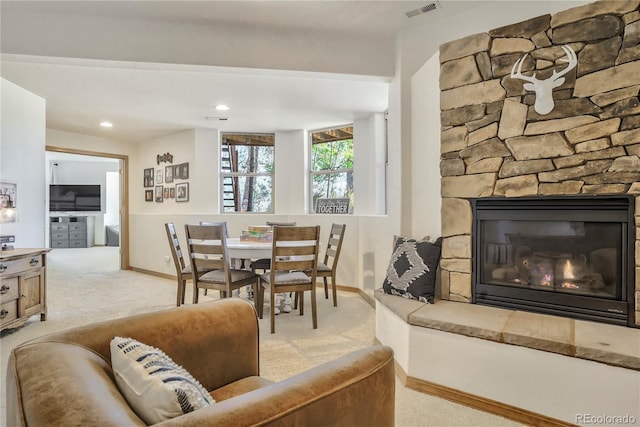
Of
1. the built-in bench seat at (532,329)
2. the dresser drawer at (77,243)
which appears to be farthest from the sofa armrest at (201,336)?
the dresser drawer at (77,243)

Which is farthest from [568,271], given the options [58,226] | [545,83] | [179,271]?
[58,226]

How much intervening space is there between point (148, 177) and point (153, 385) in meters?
6.07

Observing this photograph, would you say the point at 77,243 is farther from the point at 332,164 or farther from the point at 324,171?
the point at 332,164

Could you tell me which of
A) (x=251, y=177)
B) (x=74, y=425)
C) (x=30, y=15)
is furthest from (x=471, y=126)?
(x=251, y=177)

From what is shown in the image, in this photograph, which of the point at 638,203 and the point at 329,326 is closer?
the point at 638,203

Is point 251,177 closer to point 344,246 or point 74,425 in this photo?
point 344,246

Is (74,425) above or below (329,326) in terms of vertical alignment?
above

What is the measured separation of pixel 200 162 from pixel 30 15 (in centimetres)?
308

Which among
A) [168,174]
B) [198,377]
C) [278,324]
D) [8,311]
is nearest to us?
[198,377]

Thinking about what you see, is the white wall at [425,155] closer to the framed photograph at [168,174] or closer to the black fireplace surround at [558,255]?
the black fireplace surround at [558,255]

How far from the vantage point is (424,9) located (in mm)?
2529

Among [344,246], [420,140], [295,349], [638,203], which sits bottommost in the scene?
[295,349]

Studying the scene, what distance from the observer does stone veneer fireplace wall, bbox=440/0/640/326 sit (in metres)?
1.88

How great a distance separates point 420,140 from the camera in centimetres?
278
